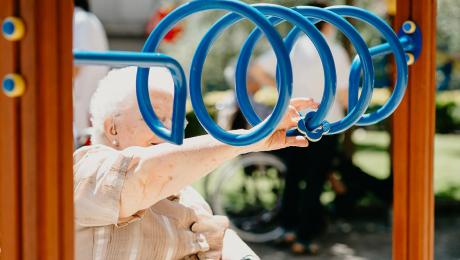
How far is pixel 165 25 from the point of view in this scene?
1.57 meters

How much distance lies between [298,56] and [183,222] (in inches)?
100

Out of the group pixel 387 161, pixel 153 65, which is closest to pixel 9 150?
pixel 153 65

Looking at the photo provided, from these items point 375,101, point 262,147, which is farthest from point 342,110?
point 375,101

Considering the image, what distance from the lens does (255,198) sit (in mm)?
5906

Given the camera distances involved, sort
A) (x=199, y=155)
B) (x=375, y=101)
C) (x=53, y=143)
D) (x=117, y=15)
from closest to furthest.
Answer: (x=53, y=143)
(x=199, y=155)
(x=375, y=101)
(x=117, y=15)

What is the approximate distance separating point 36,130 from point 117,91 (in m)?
0.71

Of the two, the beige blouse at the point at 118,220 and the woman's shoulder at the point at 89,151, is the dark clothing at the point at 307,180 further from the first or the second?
the woman's shoulder at the point at 89,151

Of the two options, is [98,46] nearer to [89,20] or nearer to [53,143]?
[89,20]

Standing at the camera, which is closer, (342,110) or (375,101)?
(342,110)

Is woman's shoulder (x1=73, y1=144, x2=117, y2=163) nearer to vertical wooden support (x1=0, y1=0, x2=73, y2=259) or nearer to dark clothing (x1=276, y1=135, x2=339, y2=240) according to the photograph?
vertical wooden support (x1=0, y1=0, x2=73, y2=259)

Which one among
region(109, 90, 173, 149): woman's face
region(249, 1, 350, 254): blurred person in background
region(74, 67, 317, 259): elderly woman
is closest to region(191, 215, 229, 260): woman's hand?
region(74, 67, 317, 259): elderly woman

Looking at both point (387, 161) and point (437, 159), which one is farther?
point (437, 159)

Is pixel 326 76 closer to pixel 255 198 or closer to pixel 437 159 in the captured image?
pixel 255 198

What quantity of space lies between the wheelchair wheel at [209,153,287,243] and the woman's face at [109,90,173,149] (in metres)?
3.30
